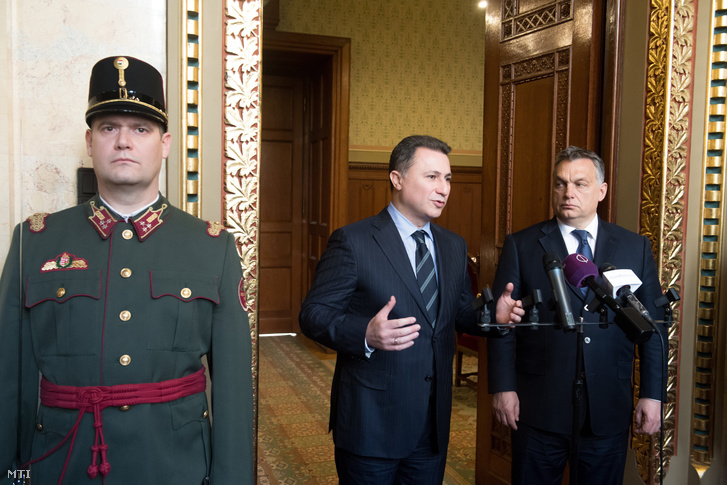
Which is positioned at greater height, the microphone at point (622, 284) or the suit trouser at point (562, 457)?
the microphone at point (622, 284)

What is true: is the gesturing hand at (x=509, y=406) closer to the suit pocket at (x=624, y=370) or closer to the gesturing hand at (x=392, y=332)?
the suit pocket at (x=624, y=370)

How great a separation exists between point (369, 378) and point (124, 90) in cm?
107

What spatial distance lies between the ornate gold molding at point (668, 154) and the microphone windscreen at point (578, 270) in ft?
3.34

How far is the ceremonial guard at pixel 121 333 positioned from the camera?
1346 mm

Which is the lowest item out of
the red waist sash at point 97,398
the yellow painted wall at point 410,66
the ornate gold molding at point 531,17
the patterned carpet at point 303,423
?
the patterned carpet at point 303,423

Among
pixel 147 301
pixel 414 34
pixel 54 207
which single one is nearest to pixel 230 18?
pixel 54 207

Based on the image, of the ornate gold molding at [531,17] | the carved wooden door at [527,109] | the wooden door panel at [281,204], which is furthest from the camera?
the wooden door panel at [281,204]

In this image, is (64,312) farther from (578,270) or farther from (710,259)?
(710,259)

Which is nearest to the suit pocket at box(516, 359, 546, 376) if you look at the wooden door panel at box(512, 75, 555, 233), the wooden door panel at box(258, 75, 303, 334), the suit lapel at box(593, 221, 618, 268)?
the suit lapel at box(593, 221, 618, 268)

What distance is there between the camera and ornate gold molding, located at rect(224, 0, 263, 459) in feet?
6.18

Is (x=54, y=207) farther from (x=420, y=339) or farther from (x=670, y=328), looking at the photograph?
(x=670, y=328)

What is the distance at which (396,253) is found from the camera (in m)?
1.98

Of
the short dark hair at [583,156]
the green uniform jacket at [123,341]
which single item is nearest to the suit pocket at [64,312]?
the green uniform jacket at [123,341]

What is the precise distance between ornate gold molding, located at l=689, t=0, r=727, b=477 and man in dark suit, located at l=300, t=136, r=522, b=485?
1.09 m
